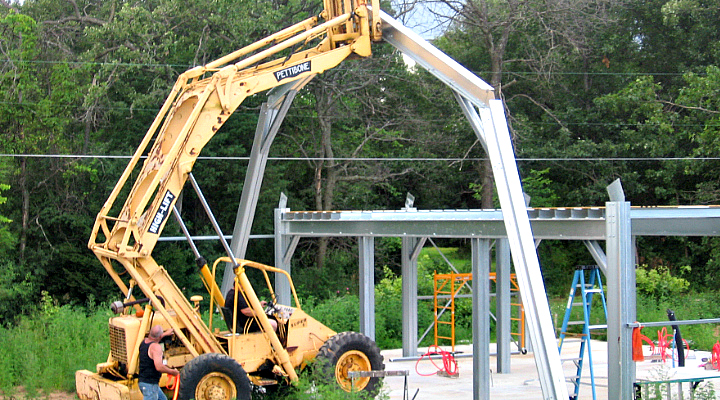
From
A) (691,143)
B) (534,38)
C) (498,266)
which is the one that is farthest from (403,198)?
(498,266)

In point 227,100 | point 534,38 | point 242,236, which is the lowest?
point 242,236

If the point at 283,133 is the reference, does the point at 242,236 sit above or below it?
below

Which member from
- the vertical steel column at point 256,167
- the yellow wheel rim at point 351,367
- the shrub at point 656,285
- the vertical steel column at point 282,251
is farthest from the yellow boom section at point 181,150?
the shrub at point 656,285

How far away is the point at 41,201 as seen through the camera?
2652cm

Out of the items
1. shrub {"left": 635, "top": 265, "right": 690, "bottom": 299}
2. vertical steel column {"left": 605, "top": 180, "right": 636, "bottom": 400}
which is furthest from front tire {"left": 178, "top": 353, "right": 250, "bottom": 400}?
shrub {"left": 635, "top": 265, "right": 690, "bottom": 299}

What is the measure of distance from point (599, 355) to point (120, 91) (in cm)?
1706

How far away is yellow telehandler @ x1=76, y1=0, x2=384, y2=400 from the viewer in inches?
412

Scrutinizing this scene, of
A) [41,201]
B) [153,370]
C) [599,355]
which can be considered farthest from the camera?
[41,201]

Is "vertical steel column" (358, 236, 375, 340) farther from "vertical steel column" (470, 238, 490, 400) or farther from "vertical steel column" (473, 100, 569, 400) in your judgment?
"vertical steel column" (473, 100, 569, 400)

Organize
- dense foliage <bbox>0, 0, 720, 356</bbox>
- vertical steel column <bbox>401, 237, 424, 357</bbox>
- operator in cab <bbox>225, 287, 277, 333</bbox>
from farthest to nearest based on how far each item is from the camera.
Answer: dense foliage <bbox>0, 0, 720, 356</bbox>, vertical steel column <bbox>401, 237, 424, 357</bbox>, operator in cab <bbox>225, 287, 277, 333</bbox>

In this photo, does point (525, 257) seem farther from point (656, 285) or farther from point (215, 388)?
point (656, 285)

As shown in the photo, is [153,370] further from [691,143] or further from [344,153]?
[691,143]

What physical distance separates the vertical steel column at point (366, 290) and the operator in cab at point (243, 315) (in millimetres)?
3682

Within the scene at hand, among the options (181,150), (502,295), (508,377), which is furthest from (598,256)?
(508,377)
